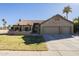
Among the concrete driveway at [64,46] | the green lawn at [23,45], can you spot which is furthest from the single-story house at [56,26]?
the green lawn at [23,45]

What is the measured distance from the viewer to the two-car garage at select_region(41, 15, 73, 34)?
3259 cm

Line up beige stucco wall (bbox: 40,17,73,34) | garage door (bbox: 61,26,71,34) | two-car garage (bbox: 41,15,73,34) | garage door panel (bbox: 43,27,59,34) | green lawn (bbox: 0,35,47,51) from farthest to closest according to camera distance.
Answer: beige stucco wall (bbox: 40,17,73,34)
two-car garage (bbox: 41,15,73,34)
garage door (bbox: 61,26,71,34)
garage door panel (bbox: 43,27,59,34)
green lawn (bbox: 0,35,47,51)

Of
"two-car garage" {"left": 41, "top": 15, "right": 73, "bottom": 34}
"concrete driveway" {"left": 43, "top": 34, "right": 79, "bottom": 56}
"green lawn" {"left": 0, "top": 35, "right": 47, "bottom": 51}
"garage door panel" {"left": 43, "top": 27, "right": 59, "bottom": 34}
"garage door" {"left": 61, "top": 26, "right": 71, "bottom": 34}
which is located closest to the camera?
"concrete driveway" {"left": 43, "top": 34, "right": 79, "bottom": 56}

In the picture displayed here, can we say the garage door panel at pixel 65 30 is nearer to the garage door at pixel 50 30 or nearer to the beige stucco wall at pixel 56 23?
the beige stucco wall at pixel 56 23

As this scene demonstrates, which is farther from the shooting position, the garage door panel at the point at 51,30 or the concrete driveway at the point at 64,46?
the garage door panel at the point at 51,30

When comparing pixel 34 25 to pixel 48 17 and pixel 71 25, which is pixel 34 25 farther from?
pixel 71 25

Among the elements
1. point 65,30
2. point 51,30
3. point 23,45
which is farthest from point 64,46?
point 65,30

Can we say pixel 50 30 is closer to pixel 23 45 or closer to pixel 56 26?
pixel 56 26

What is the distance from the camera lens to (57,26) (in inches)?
1304

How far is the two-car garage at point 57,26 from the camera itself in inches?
1283

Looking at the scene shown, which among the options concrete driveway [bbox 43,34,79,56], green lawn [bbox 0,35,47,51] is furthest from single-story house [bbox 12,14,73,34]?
green lawn [bbox 0,35,47,51]

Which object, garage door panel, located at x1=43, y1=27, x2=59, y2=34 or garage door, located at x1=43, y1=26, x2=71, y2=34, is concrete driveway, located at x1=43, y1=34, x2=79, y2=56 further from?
garage door, located at x1=43, y1=26, x2=71, y2=34

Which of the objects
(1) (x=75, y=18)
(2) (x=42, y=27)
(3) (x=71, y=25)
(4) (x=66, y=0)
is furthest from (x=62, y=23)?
(4) (x=66, y=0)

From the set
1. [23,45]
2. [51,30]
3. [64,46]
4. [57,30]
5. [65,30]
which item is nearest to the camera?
[64,46]
